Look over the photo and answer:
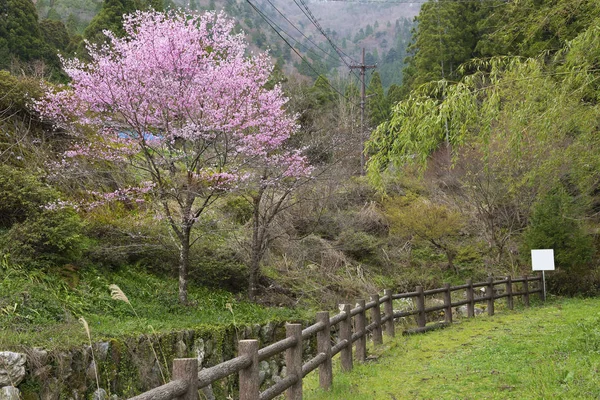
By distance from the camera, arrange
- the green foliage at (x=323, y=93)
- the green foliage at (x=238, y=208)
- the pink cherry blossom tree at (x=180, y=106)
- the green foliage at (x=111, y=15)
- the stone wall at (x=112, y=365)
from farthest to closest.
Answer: the green foliage at (x=323, y=93), the green foliage at (x=111, y=15), the green foliage at (x=238, y=208), the pink cherry blossom tree at (x=180, y=106), the stone wall at (x=112, y=365)

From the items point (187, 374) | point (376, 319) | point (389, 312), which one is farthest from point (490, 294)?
point (187, 374)

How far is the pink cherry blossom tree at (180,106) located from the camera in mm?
10055

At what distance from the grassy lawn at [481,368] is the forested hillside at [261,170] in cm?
251

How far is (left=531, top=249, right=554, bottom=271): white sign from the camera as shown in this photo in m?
14.7

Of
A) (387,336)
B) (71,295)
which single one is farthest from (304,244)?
(71,295)

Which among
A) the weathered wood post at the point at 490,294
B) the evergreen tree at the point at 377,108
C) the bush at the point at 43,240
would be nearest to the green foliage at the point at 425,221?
the weathered wood post at the point at 490,294

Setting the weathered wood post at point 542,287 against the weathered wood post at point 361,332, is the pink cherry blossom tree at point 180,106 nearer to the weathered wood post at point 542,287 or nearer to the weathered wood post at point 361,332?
the weathered wood post at point 361,332

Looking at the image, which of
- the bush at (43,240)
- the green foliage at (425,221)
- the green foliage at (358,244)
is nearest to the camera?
the bush at (43,240)

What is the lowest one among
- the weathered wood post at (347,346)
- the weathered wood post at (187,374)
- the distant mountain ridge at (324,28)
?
the weathered wood post at (347,346)

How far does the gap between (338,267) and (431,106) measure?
10.6 m

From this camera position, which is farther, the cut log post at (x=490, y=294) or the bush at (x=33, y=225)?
the cut log post at (x=490, y=294)

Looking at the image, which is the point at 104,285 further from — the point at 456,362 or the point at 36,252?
the point at 456,362

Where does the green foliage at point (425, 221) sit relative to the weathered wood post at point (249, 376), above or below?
above

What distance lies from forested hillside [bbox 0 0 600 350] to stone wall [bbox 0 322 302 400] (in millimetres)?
1021
